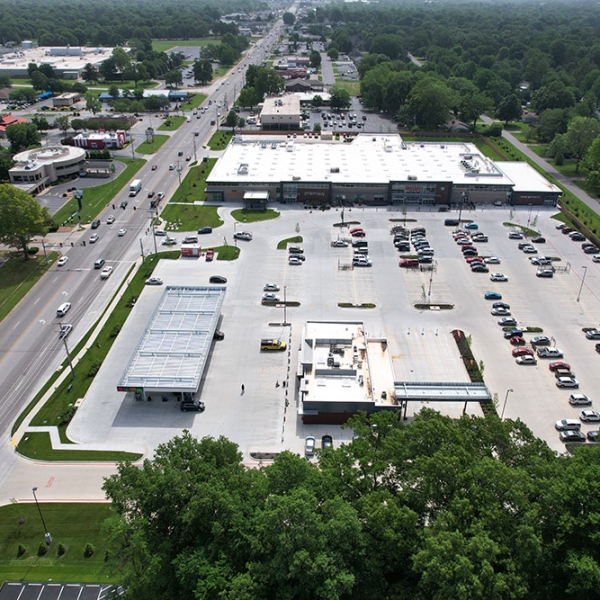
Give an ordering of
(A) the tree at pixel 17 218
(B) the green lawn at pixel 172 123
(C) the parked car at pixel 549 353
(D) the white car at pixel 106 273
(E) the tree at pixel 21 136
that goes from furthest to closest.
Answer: (B) the green lawn at pixel 172 123 → (E) the tree at pixel 21 136 → (A) the tree at pixel 17 218 → (D) the white car at pixel 106 273 → (C) the parked car at pixel 549 353

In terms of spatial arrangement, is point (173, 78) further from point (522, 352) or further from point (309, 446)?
point (309, 446)

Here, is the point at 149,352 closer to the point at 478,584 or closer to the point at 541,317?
the point at 478,584

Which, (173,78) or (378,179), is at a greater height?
(378,179)

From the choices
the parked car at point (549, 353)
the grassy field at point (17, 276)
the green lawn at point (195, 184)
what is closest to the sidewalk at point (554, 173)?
the parked car at point (549, 353)

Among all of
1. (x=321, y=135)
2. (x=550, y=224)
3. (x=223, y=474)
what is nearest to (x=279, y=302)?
(x=223, y=474)

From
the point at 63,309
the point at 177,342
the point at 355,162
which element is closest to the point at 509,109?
the point at 355,162

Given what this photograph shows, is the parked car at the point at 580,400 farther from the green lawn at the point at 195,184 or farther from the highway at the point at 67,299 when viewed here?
the green lawn at the point at 195,184

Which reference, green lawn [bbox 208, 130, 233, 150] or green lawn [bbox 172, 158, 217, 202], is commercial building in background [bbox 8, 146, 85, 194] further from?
green lawn [bbox 208, 130, 233, 150]
